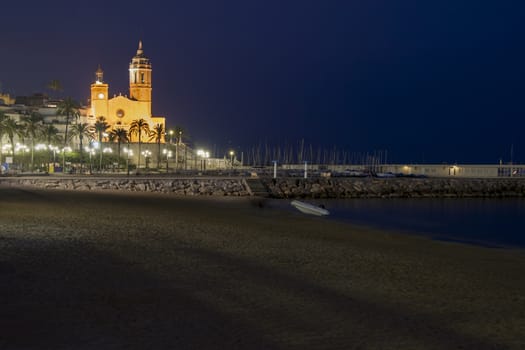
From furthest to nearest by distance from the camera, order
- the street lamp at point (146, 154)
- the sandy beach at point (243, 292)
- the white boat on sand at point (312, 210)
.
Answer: the street lamp at point (146, 154) → the white boat on sand at point (312, 210) → the sandy beach at point (243, 292)

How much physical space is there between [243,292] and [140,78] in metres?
125

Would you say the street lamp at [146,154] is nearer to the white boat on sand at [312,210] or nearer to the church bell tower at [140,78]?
the church bell tower at [140,78]

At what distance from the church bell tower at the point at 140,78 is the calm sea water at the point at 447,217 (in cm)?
8419

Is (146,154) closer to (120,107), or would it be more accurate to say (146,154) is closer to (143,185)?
(120,107)

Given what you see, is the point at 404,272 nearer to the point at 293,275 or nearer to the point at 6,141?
the point at 293,275

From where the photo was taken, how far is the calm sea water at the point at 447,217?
32.3 meters

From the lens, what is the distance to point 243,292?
1166cm

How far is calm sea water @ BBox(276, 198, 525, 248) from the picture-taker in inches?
1273

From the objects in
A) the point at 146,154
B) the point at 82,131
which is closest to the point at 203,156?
the point at 146,154

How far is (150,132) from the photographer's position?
369ft

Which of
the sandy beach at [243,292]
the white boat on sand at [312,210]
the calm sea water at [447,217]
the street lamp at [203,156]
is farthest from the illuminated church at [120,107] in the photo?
the sandy beach at [243,292]

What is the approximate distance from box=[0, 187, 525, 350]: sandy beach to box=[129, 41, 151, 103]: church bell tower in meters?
111

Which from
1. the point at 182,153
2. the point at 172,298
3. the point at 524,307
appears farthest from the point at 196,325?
the point at 182,153

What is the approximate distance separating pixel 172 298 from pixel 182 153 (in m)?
103
